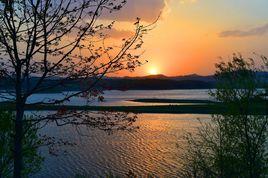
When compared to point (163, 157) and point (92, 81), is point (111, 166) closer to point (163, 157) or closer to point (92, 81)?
point (163, 157)

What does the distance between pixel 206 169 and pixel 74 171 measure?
15.1 metres

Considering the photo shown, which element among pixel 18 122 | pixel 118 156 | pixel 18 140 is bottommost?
pixel 118 156

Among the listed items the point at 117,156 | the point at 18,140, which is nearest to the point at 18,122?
the point at 18,140

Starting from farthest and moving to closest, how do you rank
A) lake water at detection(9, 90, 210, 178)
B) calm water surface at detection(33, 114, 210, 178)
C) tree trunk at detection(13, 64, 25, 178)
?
calm water surface at detection(33, 114, 210, 178) → lake water at detection(9, 90, 210, 178) → tree trunk at detection(13, 64, 25, 178)

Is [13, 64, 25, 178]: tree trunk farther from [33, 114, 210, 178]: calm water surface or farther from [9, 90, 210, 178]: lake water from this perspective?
[33, 114, 210, 178]: calm water surface

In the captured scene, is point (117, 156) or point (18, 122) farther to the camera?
point (117, 156)

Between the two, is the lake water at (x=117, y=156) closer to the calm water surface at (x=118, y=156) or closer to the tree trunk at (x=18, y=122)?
the calm water surface at (x=118, y=156)

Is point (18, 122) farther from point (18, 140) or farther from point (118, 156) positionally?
point (118, 156)

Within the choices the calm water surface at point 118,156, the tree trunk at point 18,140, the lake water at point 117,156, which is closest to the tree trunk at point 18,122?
the tree trunk at point 18,140

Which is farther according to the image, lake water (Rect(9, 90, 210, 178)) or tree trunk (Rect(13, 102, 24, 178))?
lake water (Rect(9, 90, 210, 178))

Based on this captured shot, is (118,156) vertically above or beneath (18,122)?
beneath

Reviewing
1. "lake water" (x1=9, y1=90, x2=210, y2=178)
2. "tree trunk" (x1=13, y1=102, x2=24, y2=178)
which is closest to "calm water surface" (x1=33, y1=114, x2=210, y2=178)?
"lake water" (x1=9, y1=90, x2=210, y2=178)

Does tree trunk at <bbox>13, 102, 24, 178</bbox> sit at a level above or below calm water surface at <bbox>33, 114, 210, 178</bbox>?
above

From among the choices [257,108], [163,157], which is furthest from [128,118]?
[163,157]
